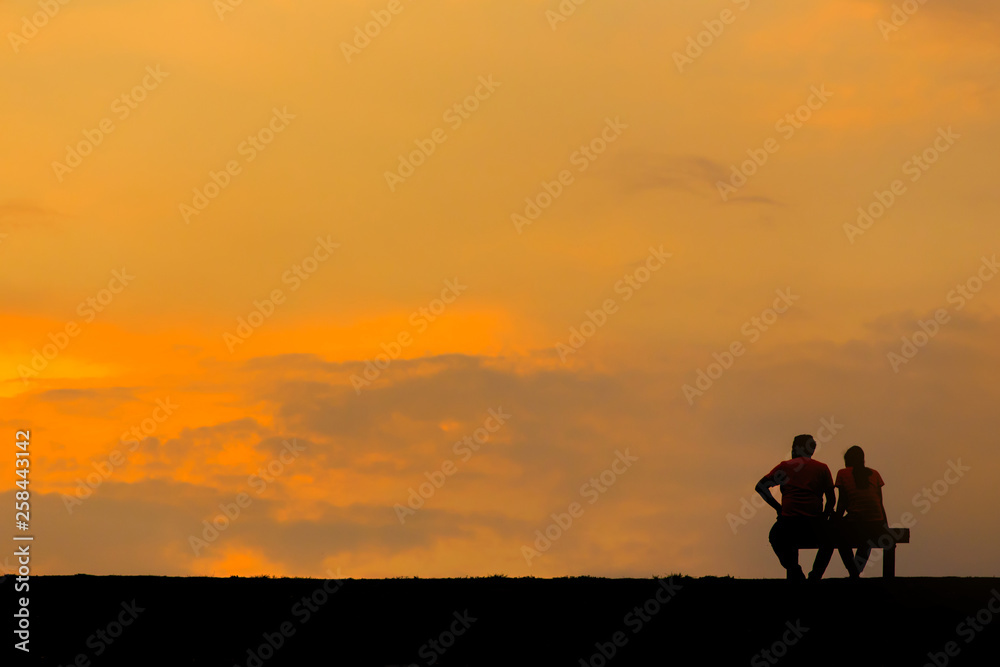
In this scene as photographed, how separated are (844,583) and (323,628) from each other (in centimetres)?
745

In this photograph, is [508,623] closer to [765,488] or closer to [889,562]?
[765,488]

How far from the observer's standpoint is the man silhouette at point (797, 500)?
20125mm

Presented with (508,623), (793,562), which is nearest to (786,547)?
(793,562)

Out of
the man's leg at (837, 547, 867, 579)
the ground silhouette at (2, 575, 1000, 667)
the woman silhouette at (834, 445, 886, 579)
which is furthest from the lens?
the woman silhouette at (834, 445, 886, 579)

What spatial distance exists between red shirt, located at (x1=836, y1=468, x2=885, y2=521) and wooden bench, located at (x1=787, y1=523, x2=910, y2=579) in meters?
0.26

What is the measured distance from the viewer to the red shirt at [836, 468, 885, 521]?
21234mm

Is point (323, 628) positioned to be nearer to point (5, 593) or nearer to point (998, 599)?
point (5, 593)

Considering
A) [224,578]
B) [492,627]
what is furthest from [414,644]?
[224,578]

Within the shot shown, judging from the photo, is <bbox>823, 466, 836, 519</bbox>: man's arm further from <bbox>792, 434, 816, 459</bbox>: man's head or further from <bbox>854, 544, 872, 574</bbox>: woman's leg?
<bbox>854, 544, 872, 574</bbox>: woman's leg

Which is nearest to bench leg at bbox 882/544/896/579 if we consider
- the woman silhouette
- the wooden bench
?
the wooden bench

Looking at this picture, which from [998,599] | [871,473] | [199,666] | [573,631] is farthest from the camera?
[871,473]

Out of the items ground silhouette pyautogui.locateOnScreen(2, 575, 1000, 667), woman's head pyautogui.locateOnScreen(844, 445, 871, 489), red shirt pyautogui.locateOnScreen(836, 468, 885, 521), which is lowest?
ground silhouette pyautogui.locateOnScreen(2, 575, 1000, 667)

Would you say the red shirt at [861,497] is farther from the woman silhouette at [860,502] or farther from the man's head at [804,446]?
the man's head at [804,446]

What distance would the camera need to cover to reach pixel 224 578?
2089 centimetres
